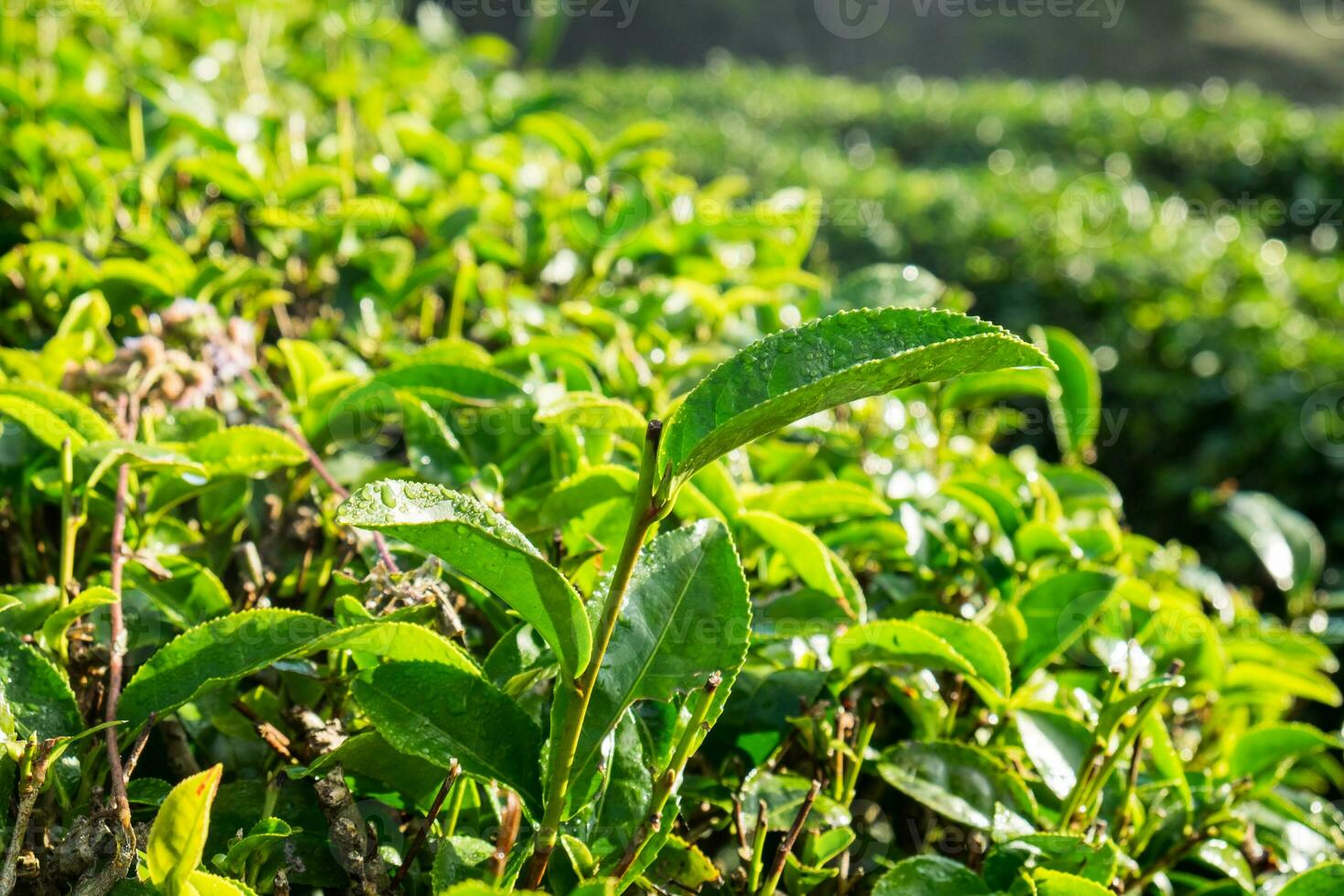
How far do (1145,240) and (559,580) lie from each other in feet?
16.7

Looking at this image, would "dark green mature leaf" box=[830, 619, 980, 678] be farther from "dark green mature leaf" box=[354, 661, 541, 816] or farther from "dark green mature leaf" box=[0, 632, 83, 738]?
"dark green mature leaf" box=[0, 632, 83, 738]

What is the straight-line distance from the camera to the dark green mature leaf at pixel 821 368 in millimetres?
783

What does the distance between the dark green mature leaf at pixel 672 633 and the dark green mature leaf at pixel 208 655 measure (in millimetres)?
254

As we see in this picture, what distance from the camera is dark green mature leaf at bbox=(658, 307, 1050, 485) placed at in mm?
783

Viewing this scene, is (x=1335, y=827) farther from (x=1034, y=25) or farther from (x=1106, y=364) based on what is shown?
(x=1034, y=25)

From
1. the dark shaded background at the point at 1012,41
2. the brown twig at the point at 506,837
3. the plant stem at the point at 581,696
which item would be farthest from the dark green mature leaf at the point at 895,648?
the dark shaded background at the point at 1012,41

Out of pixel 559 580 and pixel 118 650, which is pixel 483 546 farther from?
pixel 118 650

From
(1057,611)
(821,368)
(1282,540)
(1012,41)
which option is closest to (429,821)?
(821,368)

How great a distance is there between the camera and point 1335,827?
5.13 feet

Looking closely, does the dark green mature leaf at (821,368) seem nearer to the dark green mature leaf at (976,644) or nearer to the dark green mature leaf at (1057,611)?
the dark green mature leaf at (976,644)

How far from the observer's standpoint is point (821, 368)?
32.0 inches

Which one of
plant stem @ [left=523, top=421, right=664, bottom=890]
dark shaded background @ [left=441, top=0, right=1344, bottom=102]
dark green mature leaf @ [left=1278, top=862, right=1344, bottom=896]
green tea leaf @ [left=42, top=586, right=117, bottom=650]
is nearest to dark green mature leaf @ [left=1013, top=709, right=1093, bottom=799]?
dark green mature leaf @ [left=1278, top=862, right=1344, bottom=896]

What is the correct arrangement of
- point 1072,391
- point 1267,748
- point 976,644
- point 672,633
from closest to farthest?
point 672,633 < point 976,644 < point 1267,748 < point 1072,391

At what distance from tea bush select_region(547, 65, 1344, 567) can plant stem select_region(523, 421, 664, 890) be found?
187cm
